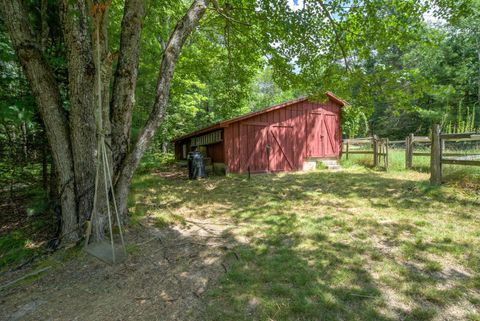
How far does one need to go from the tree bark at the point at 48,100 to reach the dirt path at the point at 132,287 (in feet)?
2.07

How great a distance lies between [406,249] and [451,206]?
221 cm

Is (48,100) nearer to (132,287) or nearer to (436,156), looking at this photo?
(132,287)

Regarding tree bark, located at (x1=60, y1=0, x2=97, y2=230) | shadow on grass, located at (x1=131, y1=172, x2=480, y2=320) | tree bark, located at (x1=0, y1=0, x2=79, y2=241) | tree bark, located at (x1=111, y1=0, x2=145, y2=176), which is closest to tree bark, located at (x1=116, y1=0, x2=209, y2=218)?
tree bark, located at (x1=111, y1=0, x2=145, y2=176)

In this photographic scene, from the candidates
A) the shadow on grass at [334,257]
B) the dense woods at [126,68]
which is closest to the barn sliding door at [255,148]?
the dense woods at [126,68]

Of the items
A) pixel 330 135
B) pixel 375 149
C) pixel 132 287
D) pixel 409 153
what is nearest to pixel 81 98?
pixel 132 287

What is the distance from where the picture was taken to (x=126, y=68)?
10.8ft

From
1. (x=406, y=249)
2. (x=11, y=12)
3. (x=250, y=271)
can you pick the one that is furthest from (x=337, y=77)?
(x=11, y=12)

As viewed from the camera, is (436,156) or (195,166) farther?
(195,166)

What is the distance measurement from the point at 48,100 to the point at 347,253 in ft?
12.9

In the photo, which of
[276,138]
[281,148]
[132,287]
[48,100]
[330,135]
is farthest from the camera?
[330,135]

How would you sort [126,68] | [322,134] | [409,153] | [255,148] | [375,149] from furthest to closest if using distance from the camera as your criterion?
[322,134] → [255,148] → [375,149] → [409,153] → [126,68]

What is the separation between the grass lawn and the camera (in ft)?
6.34

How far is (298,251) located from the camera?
2896 millimetres

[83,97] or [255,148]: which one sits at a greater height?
[83,97]
